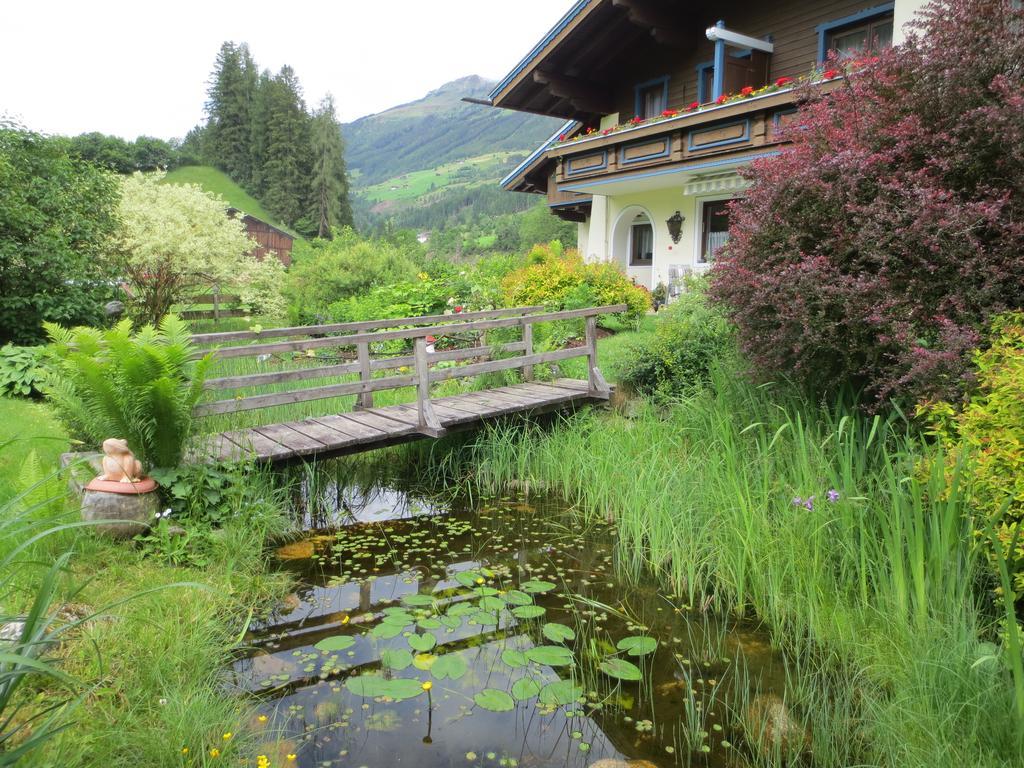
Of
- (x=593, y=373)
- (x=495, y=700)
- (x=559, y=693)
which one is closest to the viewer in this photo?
(x=495, y=700)

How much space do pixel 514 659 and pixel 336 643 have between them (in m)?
0.96

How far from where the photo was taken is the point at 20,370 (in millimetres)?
8141

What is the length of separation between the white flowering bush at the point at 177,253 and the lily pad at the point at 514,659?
51.0 ft

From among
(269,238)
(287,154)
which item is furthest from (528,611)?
(287,154)

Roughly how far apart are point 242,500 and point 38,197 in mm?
9515

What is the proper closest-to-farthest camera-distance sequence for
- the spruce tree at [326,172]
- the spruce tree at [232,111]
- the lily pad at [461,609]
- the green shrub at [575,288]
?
1. the lily pad at [461,609]
2. the green shrub at [575,288]
3. the spruce tree at [326,172]
4. the spruce tree at [232,111]

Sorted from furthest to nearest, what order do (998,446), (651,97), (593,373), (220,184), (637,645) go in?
(220,184)
(651,97)
(593,373)
(637,645)
(998,446)

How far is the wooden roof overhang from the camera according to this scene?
1312 cm

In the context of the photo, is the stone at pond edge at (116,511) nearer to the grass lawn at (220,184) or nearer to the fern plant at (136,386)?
the fern plant at (136,386)

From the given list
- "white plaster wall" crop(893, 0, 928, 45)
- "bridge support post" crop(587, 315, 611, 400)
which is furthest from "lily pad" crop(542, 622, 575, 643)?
"white plaster wall" crop(893, 0, 928, 45)

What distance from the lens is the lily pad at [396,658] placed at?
137 inches

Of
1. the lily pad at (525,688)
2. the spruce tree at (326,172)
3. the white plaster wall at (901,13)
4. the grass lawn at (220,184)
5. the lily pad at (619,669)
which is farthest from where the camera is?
the grass lawn at (220,184)

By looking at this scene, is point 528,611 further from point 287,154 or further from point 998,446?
point 287,154

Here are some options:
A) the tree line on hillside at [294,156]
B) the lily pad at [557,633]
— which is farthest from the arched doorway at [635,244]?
the tree line on hillside at [294,156]
